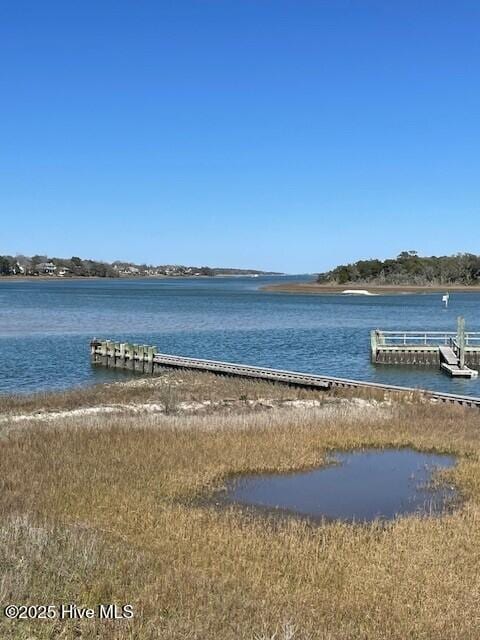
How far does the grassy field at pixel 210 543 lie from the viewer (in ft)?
25.2

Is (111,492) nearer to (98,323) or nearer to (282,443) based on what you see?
(282,443)

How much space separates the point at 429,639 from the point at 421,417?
52.7ft

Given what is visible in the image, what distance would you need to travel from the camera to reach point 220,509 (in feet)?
43.6

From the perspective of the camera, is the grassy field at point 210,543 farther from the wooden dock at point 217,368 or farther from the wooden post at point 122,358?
the wooden post at point 122,358

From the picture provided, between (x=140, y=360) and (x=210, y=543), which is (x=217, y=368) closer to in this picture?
(x=140, y=360)

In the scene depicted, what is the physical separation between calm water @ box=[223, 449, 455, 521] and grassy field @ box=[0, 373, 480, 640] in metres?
0.60

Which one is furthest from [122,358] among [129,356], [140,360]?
[140,360]

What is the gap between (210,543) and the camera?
10.7 m

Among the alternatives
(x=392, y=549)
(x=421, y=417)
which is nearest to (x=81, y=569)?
(x=392, y=549)

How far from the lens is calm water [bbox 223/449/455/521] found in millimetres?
13789

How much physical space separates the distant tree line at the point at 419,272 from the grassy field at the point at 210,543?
172 m

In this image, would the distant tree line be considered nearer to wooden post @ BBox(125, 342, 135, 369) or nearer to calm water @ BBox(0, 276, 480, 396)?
calm water @ BBox(0, 276, 480, 396)

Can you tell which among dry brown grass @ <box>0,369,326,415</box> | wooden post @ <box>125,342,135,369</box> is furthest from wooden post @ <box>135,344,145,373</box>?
dry brown grass @ <box>0,369,326,415</box>

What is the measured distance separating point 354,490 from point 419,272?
183 metres
